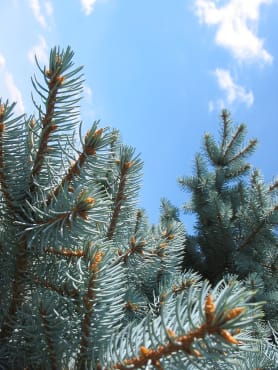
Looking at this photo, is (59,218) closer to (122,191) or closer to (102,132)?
(102,132)

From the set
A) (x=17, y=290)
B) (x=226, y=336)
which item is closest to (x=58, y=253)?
(x=17, y=290)

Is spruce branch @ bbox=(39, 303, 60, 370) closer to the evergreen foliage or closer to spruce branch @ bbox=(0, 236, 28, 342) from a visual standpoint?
the evergreen foliage

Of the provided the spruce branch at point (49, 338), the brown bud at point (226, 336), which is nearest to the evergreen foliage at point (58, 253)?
the spruce branch at point (49, 338)

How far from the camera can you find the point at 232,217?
3.20 m

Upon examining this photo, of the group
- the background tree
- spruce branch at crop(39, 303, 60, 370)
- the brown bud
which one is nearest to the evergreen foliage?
spruce branch at crop(39, 303, 60, 370)

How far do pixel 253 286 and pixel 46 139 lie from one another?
54.5 inches

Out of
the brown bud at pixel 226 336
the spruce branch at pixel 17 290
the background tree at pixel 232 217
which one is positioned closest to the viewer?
the brown bud at pixel 226 336

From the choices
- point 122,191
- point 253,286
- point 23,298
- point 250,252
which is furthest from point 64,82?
point 250,252

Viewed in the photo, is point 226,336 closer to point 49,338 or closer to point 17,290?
point 49,338

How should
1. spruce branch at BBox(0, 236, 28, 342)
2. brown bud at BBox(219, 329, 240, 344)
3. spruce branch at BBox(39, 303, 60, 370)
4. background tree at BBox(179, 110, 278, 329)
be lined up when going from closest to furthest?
1. brown bud at BBox(219, 329, 240, 344)
2. spruce branch at BBox(39, 303, 60, 370)
3. spruce branch at BBox(0, 236, 28, 342)
4. background tree at BBox(179, 110, 278, 329)

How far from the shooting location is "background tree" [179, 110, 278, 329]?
2.65 metres

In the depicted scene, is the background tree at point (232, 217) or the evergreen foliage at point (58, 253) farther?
the background tree at point (232, 217)

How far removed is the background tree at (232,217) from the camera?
265 centimetres

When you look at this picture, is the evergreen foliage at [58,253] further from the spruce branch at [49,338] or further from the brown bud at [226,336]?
the brown bud at [226,336]
